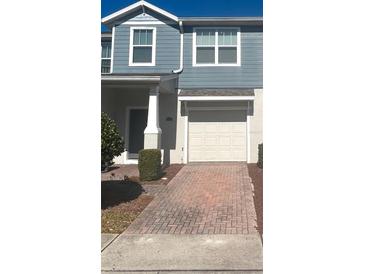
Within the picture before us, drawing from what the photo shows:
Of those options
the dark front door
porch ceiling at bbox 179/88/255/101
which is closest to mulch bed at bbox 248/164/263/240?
porch ceiling at bbox 179/88/255/101

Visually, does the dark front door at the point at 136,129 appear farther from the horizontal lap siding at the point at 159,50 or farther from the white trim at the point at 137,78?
the white trim at the point at 137,78

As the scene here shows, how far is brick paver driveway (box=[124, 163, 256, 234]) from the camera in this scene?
5988mm

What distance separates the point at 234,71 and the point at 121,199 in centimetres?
828

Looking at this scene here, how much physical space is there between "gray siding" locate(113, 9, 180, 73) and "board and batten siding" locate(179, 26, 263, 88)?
1.52 ft

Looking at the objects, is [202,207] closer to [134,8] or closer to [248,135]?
[248,135]

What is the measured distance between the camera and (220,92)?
46.1 feet

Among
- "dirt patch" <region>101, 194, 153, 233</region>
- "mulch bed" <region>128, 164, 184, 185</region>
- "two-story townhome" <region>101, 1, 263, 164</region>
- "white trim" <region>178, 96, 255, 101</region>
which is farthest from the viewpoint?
"two-story townhome" <region>101, 1, 263, 164</region>

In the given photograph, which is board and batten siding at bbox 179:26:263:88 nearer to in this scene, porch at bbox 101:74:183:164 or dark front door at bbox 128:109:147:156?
porch at bbox 101:74:183:164

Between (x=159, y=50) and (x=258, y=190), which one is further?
(x=159, y=50)

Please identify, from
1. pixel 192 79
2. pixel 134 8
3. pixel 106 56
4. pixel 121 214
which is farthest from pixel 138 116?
pixel 121 214

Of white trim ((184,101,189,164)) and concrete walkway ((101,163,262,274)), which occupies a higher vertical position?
white trim ((184,101,189,164))
